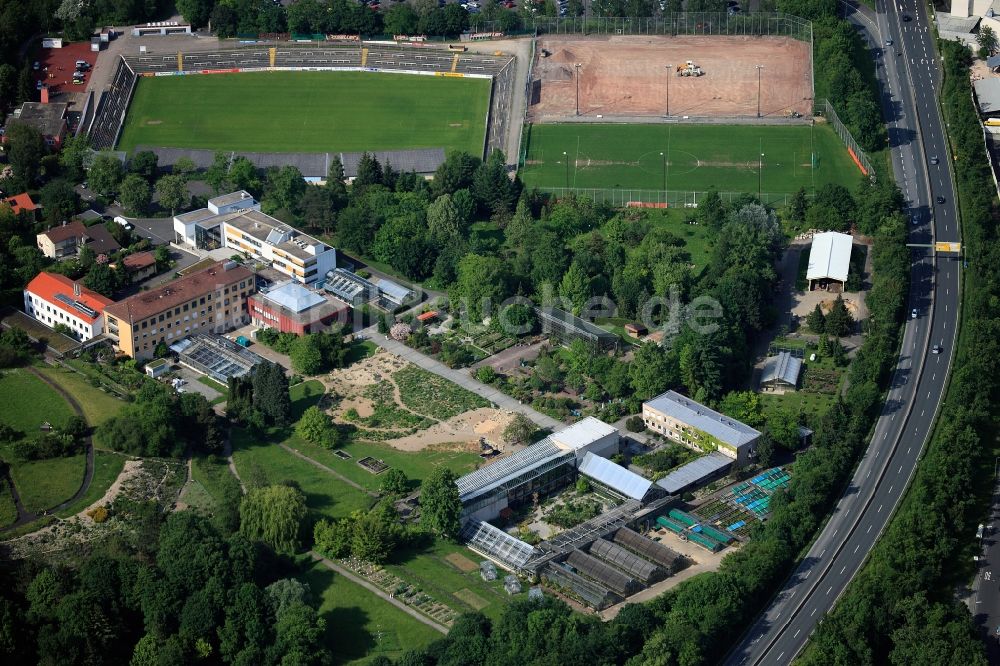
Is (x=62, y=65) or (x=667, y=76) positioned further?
(x=62, y=65)

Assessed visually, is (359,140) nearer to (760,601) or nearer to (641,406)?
(641,406)

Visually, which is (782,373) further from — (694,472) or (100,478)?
(100,478)

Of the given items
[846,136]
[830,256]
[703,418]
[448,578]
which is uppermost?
[846,136]

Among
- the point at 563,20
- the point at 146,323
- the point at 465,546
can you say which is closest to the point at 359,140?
the point at 563,20

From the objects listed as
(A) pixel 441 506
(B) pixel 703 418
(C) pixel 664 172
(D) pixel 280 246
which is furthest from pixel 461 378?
(C) pixel 664 172

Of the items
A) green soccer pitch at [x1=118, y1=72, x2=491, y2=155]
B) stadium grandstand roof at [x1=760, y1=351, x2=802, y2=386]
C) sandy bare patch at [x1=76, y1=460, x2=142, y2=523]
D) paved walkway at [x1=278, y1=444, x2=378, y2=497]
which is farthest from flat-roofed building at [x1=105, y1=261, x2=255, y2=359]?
stadium grandstand roof at [x1=760, y1=351, x2=802, y2=386]

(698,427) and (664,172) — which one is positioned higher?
(664,172)

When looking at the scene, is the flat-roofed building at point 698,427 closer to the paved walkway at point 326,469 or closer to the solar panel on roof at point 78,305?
the paved walkway at point 326,469
